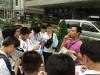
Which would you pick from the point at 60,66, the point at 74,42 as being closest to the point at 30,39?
the point at 74,42

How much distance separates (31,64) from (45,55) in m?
5.63

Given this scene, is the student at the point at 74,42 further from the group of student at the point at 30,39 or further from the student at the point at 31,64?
the student at the point at 31,64

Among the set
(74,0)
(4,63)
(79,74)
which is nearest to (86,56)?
(79,74)

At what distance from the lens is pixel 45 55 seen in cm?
925

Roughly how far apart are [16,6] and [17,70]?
84.0 metres

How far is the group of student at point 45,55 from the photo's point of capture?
9.66 ft

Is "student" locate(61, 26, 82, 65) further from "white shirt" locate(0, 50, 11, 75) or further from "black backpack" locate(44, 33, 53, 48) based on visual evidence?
"black backpack" locate(44, 33, 53, 48)

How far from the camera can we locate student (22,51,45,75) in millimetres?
3535

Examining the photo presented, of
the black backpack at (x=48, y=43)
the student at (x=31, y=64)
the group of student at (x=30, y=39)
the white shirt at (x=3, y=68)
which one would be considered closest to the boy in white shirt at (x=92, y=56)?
the student at (x=31, y=64)

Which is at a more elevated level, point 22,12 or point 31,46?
point 31,46

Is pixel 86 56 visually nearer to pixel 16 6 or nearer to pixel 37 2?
pixel 37 2

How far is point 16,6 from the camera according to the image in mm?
89125

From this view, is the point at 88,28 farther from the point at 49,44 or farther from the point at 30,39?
the point at 30,39

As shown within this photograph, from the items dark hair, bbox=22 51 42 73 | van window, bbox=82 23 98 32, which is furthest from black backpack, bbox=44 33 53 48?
van window, bbox=82 23 98 32
